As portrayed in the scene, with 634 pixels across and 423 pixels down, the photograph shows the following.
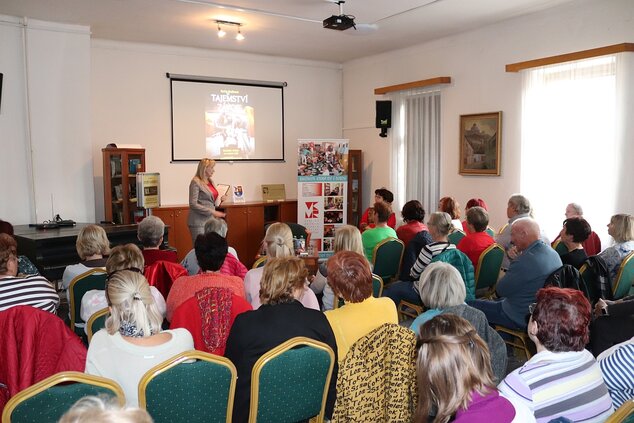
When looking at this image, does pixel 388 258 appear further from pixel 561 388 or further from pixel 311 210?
pixel 311 210

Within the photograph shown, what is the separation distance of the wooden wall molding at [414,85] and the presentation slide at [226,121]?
1938 millimetres

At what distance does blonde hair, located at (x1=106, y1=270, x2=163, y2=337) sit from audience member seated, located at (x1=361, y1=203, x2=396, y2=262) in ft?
11.6

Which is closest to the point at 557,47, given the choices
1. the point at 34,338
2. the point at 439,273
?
the point at 439,273

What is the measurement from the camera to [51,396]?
2.01 meters

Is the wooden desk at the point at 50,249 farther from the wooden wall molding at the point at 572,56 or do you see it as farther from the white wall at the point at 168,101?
the wooden wall molding at the point at 572,56

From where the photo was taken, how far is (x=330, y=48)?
941 centimetres

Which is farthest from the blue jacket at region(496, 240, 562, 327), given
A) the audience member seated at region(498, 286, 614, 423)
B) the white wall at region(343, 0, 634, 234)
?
the white wall at region(343, 0, 634, 234)

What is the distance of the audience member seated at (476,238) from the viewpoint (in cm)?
520

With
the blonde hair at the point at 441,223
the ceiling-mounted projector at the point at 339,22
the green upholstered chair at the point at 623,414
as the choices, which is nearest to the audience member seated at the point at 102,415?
the green upholstered chair at the point at 623,414

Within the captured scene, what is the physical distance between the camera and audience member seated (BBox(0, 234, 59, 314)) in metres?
3.18

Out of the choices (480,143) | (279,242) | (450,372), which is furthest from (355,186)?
(450,372)

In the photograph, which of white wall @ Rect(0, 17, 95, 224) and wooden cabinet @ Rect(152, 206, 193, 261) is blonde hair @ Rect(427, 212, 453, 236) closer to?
wooden cabinet @ Rect(152, 206, 193, 261)

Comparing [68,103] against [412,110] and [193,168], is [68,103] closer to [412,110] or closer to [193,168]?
[193,168]

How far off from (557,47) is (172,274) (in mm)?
5656
